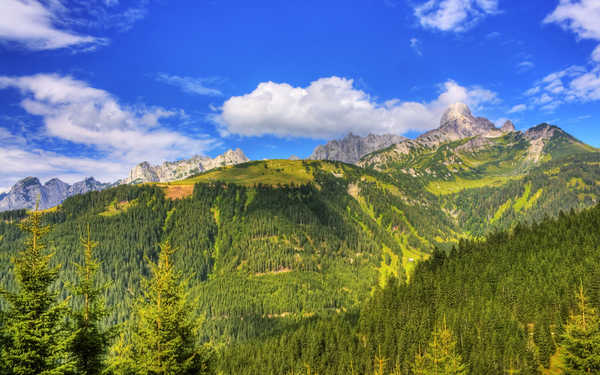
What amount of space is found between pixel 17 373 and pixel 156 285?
9.30 m

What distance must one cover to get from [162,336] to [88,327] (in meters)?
5.57

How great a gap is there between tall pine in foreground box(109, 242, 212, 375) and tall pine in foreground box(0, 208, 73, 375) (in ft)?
14.4

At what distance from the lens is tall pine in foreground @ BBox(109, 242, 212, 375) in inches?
Answer: 932

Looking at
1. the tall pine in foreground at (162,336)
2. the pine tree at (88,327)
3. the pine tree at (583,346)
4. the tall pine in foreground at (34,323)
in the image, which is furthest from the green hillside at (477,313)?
the tall pine in foreground at (34,323)

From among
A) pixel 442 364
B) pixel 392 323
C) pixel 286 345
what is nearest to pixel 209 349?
pixel 442 364

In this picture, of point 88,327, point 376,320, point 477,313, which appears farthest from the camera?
point 376,320

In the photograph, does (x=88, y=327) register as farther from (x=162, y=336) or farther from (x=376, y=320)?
(x=376, y=320)

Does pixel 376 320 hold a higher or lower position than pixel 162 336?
lower

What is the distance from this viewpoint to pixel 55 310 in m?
20.7

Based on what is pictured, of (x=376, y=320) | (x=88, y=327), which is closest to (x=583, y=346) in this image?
(x=88, y=327)

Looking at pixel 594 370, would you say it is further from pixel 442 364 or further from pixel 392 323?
pixel 392 323

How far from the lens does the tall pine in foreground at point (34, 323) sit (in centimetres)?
1956

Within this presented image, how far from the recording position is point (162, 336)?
78.9ft

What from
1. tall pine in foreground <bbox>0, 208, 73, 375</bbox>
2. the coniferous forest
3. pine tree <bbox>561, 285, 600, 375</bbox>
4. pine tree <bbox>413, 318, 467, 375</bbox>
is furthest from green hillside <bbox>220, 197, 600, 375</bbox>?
tall pine in foreground <bbox>0, 208, 73, 375</bbox>
